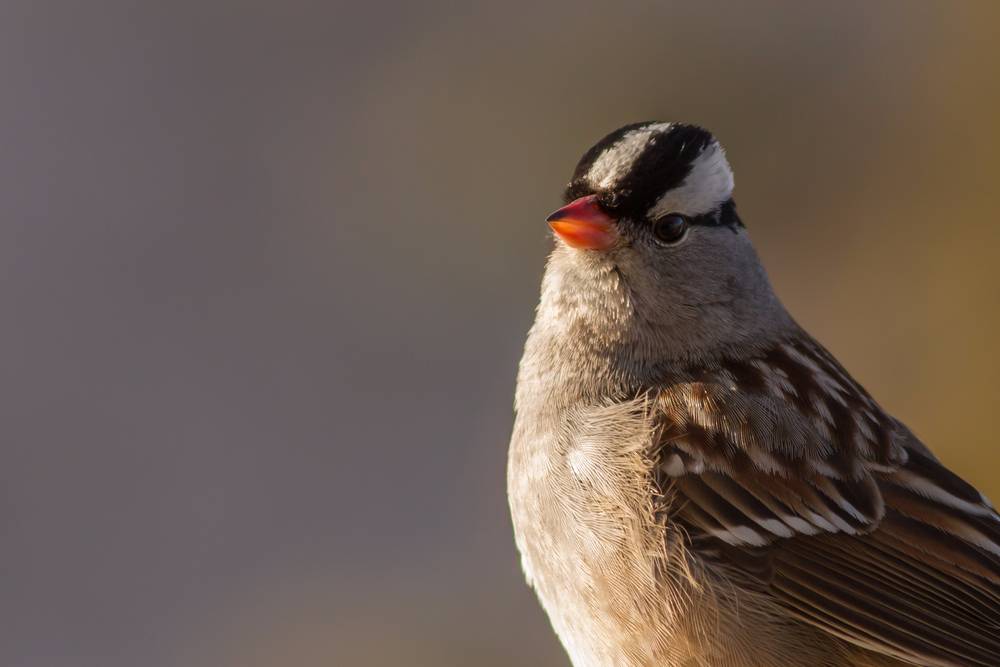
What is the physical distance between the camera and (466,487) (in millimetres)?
5148

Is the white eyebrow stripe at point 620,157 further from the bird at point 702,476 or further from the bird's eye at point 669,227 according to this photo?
the bird's eye at point 669,227

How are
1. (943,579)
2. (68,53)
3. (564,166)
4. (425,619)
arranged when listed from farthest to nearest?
(68,53) → (564,166) → (425,619) → (943,579)

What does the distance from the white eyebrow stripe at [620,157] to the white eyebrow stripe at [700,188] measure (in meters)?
0.11

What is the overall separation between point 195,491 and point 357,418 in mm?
741

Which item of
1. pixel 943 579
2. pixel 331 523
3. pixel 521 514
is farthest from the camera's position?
pixel 331 523

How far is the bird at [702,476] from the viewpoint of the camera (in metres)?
2.29

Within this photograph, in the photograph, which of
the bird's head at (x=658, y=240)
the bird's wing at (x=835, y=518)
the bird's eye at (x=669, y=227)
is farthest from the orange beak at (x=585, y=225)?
the bird's wing at (x=835, y=518)

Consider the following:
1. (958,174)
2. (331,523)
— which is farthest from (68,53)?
(958,174)

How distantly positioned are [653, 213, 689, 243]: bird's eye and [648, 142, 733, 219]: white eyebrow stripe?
0.01 meters

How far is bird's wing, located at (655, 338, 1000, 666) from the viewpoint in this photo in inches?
89.7

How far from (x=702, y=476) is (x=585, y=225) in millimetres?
566

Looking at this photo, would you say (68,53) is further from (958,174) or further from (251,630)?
(958,174)

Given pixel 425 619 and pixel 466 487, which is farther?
pixel 466 487

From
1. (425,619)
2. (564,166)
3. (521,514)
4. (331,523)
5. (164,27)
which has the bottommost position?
(425,619)
